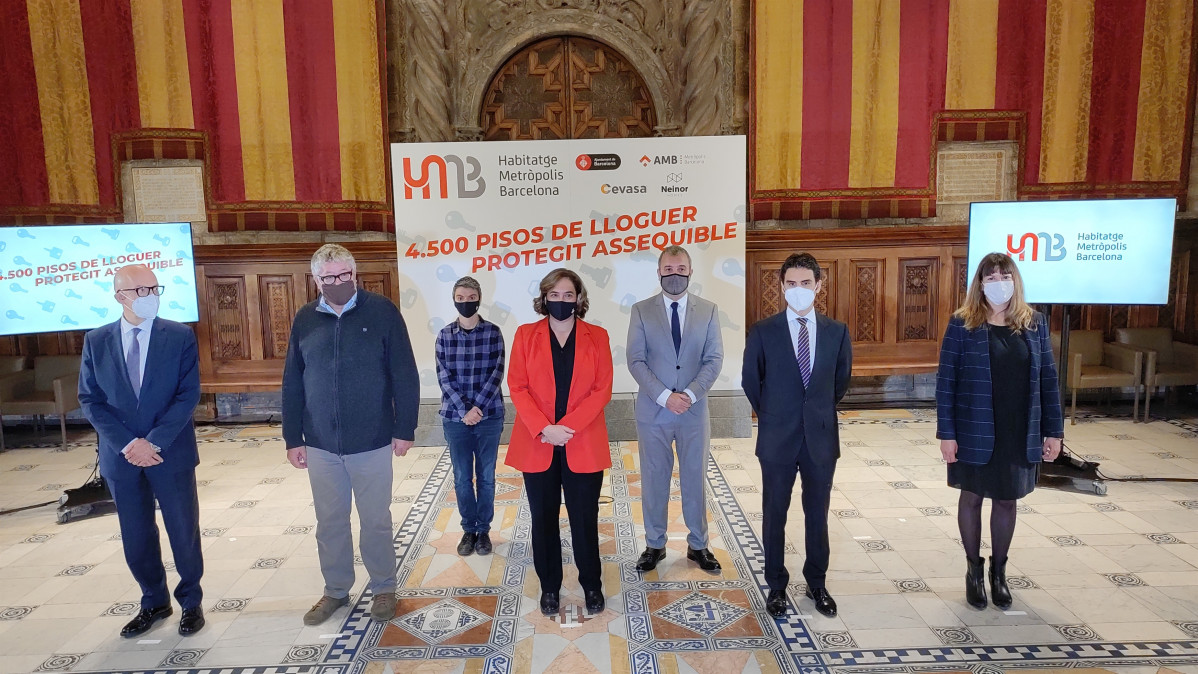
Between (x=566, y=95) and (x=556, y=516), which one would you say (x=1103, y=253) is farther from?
(x=566, y=95)

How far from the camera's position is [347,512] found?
3045 mm

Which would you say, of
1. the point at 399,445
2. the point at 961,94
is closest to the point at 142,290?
the point at 399,445

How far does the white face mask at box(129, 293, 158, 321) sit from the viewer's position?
2803 mm

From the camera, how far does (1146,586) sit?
3236mm

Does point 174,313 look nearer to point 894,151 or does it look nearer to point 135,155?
point 135,155

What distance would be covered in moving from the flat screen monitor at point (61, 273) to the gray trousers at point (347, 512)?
9.61ft

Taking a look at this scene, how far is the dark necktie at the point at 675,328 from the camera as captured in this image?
3316mm

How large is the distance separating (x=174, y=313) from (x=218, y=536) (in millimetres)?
2063

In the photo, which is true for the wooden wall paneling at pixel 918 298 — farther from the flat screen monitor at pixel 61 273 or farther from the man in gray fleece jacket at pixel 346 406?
the flat screen monitor at pixel 61 273

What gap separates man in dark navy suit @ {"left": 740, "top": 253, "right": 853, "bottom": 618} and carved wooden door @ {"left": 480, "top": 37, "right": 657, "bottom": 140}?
464 centimetres

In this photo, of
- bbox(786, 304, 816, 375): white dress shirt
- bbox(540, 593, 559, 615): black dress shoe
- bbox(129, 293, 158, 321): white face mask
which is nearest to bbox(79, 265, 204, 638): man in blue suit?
bbox(129, 293, 158, 321): white face mask

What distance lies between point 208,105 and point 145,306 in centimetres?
462

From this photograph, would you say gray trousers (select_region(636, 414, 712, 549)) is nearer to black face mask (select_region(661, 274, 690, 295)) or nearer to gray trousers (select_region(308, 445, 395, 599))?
black face mask (select_region(661, 274, 690, 295))

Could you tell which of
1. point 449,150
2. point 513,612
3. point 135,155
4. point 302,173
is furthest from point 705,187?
point 135,155
